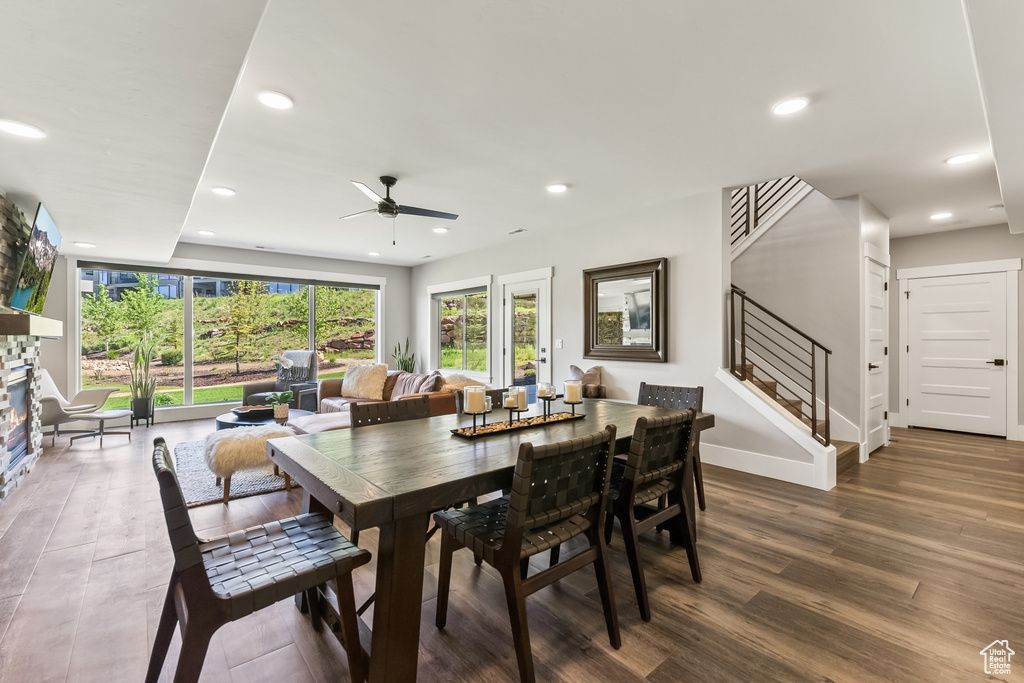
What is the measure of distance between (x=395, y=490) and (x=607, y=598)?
0.93m

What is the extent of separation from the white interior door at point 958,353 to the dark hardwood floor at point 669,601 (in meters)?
2.82

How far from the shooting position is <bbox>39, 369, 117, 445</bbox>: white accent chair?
4707 mm

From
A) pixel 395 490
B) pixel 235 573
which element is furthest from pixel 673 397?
pixel 235 573

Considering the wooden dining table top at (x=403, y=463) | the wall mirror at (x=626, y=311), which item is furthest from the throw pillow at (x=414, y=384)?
the wooden dining table top at (x=403, y=463)

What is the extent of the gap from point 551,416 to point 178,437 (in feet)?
16.4

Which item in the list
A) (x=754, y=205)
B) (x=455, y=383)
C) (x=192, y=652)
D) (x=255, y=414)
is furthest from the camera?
(x=754, y=205)

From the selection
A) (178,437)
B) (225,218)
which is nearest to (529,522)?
(225,218)

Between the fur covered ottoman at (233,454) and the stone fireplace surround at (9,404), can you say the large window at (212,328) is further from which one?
the fur covered ottoman at (233,454)

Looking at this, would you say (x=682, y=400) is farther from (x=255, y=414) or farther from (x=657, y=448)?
(x=255, y=414)

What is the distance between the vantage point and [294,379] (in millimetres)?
6508

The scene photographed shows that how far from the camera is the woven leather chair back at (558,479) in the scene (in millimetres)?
1451

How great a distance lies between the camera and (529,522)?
151 cm

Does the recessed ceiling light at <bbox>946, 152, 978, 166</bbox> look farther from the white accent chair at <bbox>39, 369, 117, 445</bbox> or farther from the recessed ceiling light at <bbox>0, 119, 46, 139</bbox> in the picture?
the white accent chair at <bbox>39, 369, 117, 445</bbox>

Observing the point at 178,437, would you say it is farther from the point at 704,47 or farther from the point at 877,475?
the point at 877,475
